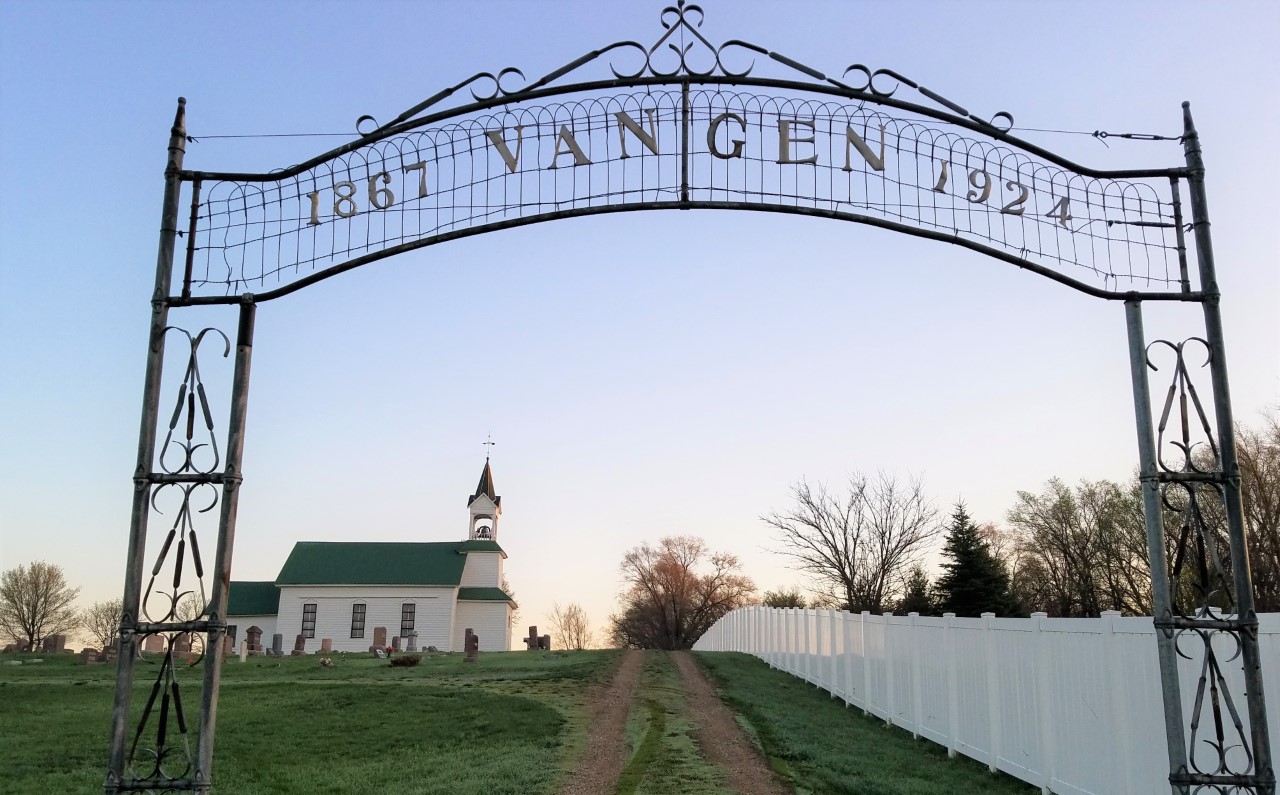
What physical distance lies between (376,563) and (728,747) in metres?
43.2

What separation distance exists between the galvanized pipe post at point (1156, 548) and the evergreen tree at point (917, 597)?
93.3ft

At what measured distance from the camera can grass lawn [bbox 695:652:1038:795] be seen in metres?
9.84

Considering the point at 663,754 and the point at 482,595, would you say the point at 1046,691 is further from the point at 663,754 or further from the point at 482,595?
the point at 482,595

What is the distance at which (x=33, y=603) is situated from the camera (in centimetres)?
6253

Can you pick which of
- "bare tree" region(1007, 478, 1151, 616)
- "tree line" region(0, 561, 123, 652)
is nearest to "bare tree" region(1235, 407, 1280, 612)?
"bare tree" region(1007, 478, 1151, 616)

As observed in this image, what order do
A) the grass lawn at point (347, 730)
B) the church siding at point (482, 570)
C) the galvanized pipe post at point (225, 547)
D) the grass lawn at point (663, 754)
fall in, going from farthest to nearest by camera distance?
the church siding at point (482, 570), the grass lawn at point (347, 730), the grass lawn at point (663, 754), the galvanized pipe post at point (225, 547)

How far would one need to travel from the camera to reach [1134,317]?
22.2 ft

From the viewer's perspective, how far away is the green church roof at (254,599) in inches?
2017

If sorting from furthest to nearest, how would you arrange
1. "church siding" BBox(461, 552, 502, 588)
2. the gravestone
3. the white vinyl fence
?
"church siding" BBox(461, 552, 502, 588) < the gravestone < the white vinyl fence

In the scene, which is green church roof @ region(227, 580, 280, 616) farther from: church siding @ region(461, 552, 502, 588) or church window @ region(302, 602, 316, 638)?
church siding @ region(461, 552, 502, 588)

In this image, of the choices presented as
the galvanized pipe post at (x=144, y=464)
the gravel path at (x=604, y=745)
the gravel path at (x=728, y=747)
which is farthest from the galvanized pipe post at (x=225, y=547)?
the gravel path at (x=728, y=747)

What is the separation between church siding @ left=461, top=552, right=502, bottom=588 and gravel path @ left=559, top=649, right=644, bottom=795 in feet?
113

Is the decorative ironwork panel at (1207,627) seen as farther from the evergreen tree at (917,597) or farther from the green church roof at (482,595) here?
the green church roof at (482,595)

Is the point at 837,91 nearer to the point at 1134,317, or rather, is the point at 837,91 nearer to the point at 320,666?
the point at 1134,317
